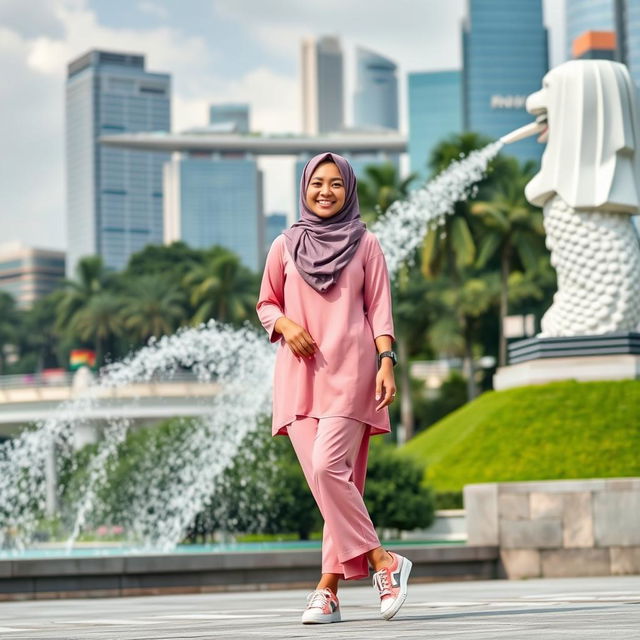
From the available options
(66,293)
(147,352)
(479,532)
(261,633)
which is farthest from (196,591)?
(66,293)

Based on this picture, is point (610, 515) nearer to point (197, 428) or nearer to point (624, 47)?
point (197, 428)

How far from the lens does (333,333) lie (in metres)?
6.43

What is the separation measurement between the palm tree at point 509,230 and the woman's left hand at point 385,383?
4586 cm

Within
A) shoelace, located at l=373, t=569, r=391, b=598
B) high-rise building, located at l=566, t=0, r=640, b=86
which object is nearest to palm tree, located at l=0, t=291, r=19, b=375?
high-rise building, located at l=566, t=0, r=640, b=86

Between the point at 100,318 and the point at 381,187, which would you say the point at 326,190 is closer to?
the point at 381,187

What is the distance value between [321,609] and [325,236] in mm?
1702

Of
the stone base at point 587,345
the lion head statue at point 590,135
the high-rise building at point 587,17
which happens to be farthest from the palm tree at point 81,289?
the high-rise building at point 587,17

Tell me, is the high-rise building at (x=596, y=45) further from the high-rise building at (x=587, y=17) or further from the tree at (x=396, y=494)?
the tree at (x=396, y=494)

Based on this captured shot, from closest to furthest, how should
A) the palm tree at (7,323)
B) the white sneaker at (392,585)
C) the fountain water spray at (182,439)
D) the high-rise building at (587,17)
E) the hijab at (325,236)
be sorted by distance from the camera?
the white sneaker at (392,585) < the hijab at (325,236) < the fountain water spray at (182,439) < the palm tree at (7,323) < the high-rise building at (587,17)

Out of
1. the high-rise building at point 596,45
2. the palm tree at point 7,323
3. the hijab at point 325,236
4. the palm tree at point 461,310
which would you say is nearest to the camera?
the hijab at point 325,236

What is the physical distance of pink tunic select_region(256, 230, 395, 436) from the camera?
6.34m

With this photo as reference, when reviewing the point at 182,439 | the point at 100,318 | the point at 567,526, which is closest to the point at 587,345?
the point at 182,439

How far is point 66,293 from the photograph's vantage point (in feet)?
282

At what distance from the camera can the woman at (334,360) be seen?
6234 millimetres
